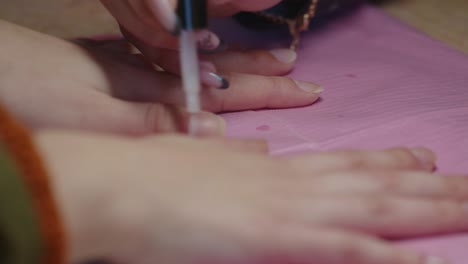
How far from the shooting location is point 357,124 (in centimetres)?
56

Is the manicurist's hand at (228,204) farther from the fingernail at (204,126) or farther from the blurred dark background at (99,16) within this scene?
the blurred dark background at (99,16)

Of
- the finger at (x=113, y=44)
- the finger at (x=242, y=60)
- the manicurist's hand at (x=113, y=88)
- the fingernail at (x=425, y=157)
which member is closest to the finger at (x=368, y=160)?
the fingernail at (x=425, y=157)

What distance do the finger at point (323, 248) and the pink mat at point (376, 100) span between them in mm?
46

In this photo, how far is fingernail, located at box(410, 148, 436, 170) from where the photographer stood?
482mm

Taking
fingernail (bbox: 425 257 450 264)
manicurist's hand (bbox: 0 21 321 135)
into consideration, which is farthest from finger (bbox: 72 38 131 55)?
fingernail (bbox: 425 257 450 264)

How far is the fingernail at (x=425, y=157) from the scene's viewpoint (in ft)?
1.58

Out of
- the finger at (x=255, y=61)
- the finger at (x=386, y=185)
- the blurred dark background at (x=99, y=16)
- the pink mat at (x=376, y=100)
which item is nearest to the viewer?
the finger at (x=386, y=185)

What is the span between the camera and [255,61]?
66 cm

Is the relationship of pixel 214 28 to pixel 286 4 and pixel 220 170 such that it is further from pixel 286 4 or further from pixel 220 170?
pixel 220 170

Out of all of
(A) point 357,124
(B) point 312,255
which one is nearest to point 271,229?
(B) point 312,255

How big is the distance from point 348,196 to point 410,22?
56cm

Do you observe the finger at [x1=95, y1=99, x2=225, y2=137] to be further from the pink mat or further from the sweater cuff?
the sweater cuff

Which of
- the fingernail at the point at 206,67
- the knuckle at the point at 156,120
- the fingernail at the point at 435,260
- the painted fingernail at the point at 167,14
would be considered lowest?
the fingernail at the point at 435,260

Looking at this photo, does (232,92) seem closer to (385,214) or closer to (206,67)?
(206,67)
